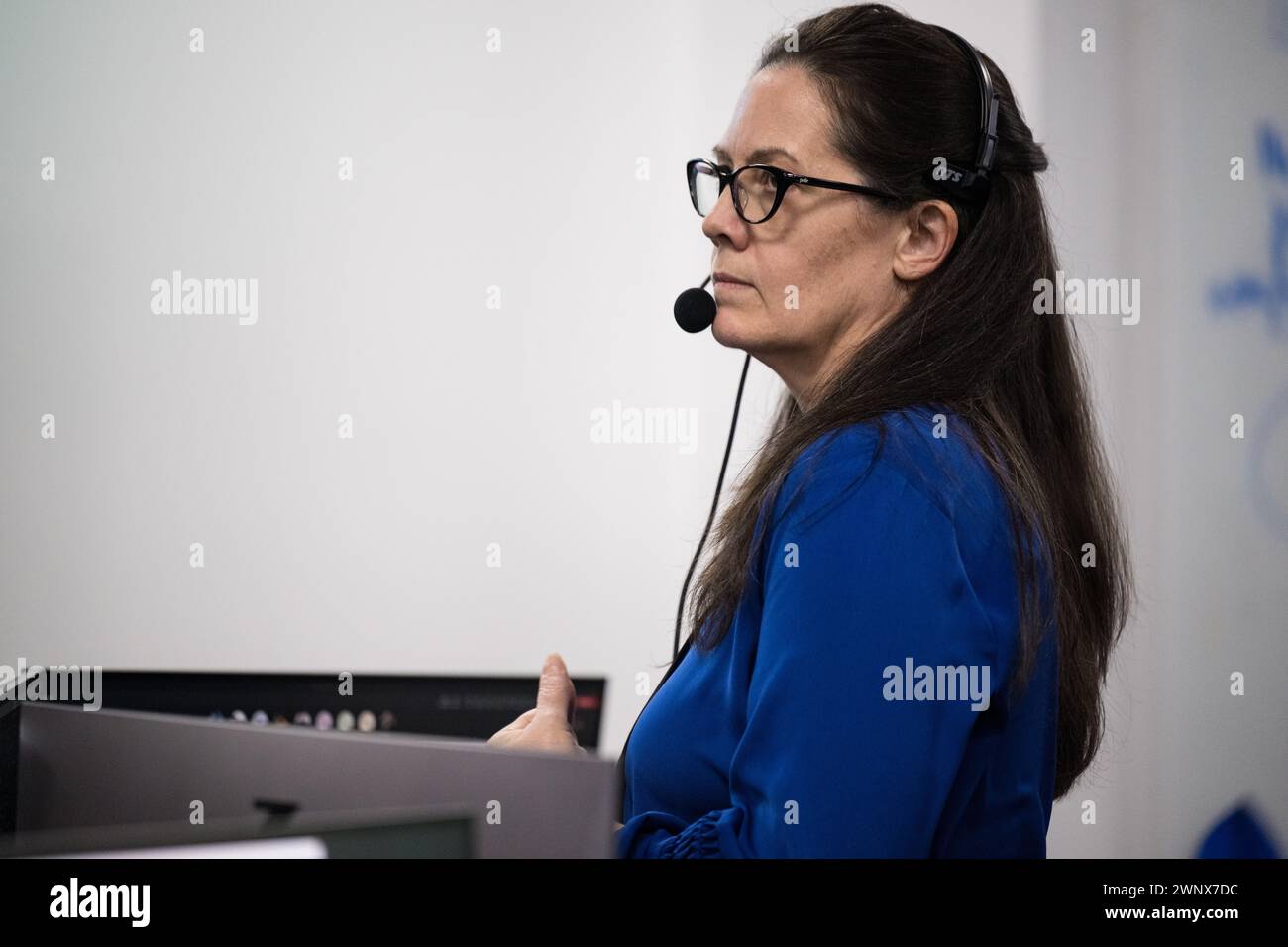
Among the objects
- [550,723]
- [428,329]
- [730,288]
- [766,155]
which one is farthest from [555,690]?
[428,329]

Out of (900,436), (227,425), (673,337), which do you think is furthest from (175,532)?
(900,436)

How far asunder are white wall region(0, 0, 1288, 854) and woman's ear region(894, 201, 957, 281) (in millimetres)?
1041

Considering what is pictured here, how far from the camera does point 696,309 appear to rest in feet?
3.71

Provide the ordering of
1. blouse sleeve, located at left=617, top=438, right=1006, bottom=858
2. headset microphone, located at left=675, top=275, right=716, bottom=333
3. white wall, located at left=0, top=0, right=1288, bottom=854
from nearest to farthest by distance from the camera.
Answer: blouse sleeve, located at left=617, top=438, right=1006, bottom=858 < headset microphone, located at left=675, top=275, right=716, bottom=333 < white wall, located at left=0, top=0, right=1288, bottom=854

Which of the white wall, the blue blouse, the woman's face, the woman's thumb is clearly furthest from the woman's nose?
the white wall

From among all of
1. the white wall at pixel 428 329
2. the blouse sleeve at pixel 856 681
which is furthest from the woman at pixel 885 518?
the white wall at pixel 428 329

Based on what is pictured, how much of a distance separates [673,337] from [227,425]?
33.2 inches

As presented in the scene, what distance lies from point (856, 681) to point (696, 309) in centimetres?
50

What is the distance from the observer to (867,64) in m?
0.99

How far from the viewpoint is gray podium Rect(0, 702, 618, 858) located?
623 millimetres

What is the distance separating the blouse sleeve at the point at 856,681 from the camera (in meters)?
0.73

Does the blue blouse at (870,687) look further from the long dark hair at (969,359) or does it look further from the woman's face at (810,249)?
the woman's face at (810,249)

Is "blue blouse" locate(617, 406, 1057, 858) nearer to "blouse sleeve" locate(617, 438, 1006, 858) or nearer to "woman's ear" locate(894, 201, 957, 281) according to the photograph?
"blouse sleeve" locate(617, 438, 1006, 858)

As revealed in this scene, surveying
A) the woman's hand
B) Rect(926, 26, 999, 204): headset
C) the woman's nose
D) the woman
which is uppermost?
Rect(926, 26, 999, 204): headset
